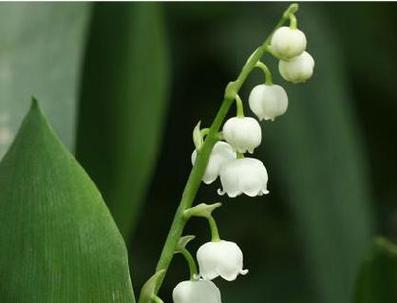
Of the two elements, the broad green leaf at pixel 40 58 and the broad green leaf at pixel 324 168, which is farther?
the broad green leaf at pixel 324 168

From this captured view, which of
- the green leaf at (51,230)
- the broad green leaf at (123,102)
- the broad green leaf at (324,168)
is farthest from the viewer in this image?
the broad green leaf at (324,168)

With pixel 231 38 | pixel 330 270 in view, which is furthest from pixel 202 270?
pixel 231 38

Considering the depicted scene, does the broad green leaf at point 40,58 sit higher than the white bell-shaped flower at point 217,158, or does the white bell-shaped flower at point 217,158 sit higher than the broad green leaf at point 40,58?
the broad green leaf at point 40,58

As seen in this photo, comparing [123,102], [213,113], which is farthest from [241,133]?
[213,113]

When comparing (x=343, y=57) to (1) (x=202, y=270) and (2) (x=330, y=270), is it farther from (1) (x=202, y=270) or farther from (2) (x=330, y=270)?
(1) (x=202, y=270)

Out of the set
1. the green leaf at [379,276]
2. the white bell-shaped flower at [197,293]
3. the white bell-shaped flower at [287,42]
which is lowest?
the green leaf at [379,276]

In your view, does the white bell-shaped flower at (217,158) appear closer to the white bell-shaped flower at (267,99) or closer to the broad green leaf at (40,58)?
the white bell-shaped flower at (267,99)

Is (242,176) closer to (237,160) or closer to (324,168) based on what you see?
(237,160)

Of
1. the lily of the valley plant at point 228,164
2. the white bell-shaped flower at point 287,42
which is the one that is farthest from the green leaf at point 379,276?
the white bell-shaped flower at point 287,42

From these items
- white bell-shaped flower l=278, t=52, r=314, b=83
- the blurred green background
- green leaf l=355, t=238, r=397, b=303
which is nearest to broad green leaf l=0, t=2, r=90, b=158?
the blurred green background
